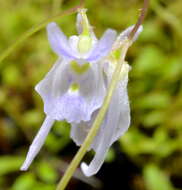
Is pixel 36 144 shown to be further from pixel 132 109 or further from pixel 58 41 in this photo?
pixel 132 109

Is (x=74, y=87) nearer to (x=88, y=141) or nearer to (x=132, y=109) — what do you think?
(x=88, y=141)

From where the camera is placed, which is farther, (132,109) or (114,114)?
(132,109)

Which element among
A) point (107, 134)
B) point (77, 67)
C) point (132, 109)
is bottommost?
point (132, 109)

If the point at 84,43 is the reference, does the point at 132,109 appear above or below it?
below

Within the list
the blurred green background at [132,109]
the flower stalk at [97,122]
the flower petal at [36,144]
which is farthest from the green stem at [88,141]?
the blurred green background at [132,109]

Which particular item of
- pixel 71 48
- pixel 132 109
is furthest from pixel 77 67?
pixel 132 109

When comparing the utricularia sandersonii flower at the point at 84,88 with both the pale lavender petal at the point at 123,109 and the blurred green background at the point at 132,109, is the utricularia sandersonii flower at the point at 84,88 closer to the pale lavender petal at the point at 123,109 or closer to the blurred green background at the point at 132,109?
the pale lavender petal at the point at 123,109
